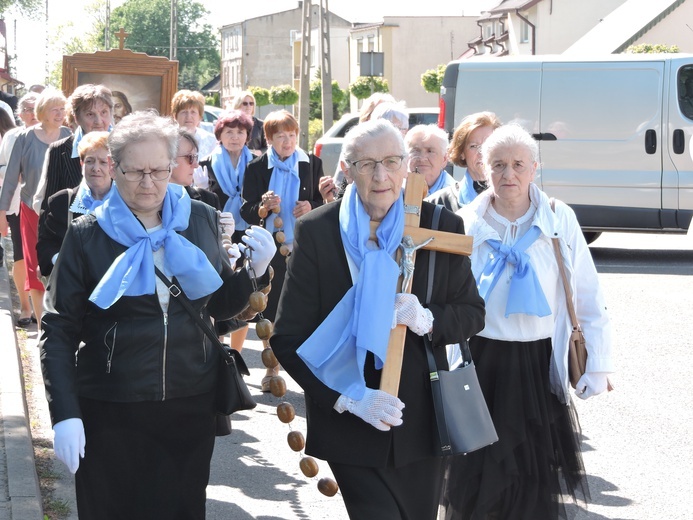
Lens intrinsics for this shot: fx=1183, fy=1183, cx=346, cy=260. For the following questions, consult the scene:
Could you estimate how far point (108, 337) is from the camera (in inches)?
153

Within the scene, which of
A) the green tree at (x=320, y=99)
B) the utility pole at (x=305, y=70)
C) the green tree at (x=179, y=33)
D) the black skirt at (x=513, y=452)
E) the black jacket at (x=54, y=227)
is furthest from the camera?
the green tree at (x=179, y=33)

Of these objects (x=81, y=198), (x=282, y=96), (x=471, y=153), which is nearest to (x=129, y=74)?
(x=81, y=198)

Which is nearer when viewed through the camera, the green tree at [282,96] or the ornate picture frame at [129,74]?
the ornate picture frame at [129,74]

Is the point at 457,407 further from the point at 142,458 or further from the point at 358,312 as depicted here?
the point at 142,458

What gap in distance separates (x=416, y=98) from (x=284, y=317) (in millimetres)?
73111

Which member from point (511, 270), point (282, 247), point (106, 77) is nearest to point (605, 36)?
point (106, 77)

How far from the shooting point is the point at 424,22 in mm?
76938

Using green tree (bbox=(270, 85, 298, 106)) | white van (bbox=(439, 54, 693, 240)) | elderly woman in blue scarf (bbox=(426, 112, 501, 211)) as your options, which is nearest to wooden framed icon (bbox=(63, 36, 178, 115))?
white van (bbox=(439, 54, 693, 240))

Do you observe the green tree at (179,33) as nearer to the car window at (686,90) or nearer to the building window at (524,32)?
the building window at (524,32)

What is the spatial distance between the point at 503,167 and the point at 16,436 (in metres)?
3.12

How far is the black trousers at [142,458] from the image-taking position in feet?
13.0

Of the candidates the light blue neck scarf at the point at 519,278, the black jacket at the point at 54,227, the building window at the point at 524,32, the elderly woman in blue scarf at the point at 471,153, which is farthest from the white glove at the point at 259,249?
the building window at the point at 524,32

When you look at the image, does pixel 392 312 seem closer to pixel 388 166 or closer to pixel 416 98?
pixel 388 166

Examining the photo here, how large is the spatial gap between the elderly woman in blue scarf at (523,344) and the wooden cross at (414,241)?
0.88 meters
